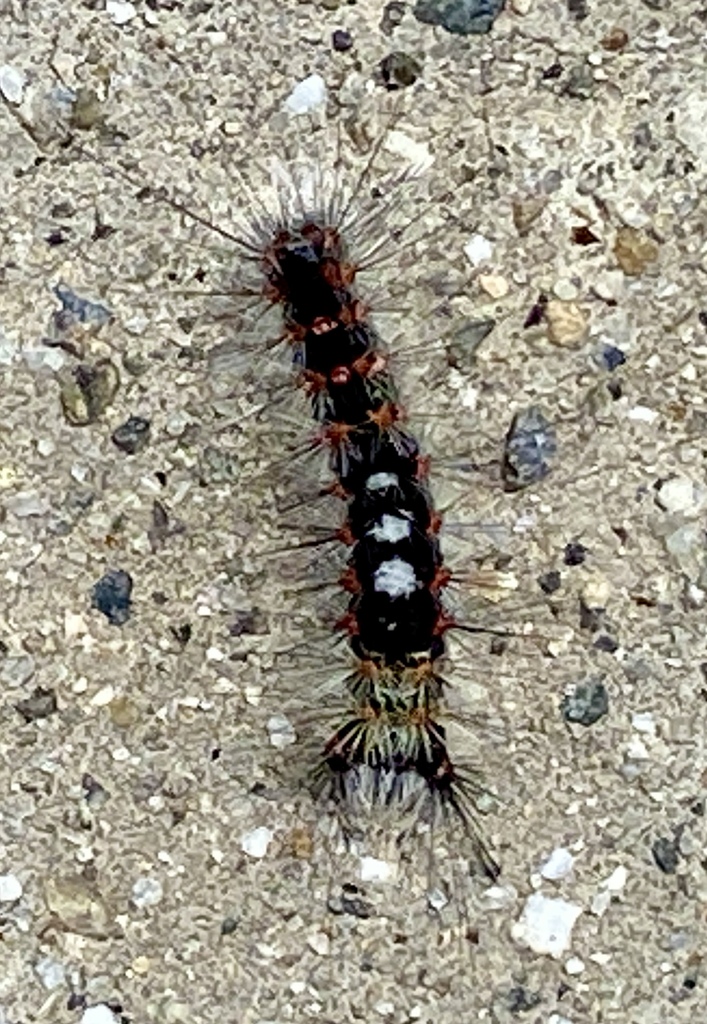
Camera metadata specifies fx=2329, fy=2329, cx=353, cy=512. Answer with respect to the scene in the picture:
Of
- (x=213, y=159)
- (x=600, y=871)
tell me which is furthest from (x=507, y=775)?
(x=213, y=159)

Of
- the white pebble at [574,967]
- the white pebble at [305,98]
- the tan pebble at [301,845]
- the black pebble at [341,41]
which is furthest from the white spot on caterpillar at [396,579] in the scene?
the black pebble at [341,41]

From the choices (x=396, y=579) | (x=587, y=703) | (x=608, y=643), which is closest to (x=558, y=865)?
(x=587, y=703)

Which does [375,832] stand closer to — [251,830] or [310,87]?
[251,830]

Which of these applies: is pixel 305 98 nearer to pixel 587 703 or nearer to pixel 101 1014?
pixel 587 703

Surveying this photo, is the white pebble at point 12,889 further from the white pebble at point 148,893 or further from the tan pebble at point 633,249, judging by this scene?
the tan pebble at point 633,249

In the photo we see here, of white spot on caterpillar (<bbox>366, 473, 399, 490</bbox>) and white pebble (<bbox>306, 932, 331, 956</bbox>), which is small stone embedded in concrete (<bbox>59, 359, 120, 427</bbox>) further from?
white pebble (<bbox>306, 932, 331, 956</bbox>)

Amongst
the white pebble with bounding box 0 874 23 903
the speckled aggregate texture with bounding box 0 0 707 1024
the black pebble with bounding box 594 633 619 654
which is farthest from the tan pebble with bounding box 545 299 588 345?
the white pebble with bounding box 0 874 23 903
